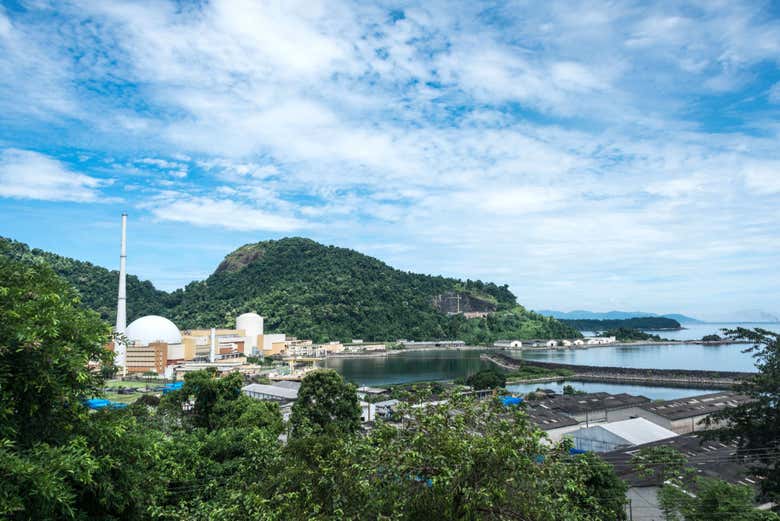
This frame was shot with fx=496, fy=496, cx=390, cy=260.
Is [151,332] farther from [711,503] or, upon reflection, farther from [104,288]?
[104,288]

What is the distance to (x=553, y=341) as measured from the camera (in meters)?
70.1

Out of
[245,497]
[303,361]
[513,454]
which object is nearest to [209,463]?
→ [245,497]

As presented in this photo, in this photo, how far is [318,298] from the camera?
246ft

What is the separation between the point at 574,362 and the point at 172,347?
3772 cm

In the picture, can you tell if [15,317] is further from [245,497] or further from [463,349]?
[463,349]

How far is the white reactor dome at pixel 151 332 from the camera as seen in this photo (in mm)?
37734

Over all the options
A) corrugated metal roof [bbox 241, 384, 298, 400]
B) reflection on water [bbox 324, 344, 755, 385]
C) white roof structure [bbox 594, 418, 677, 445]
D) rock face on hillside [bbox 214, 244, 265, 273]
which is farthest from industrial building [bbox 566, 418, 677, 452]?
rock face on hillside [bbox 214, 244, 265, 273]

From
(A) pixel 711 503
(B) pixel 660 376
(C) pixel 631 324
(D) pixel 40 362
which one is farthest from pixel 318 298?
(C) pixel 631 324

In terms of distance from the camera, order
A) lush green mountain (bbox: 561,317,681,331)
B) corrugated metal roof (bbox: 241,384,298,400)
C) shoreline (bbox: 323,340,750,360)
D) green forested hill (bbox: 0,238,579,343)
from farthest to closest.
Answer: lush green mountain (bbox: 561,317,681,331) → green forested hill (bbox: 0,238,579,343) → shoreline (bbox: 323,340,750,360) → corrugated metal roof (bbox: 241,384,298,400)

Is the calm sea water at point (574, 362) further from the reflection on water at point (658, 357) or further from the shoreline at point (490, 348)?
the shoreline at point (490, 348)

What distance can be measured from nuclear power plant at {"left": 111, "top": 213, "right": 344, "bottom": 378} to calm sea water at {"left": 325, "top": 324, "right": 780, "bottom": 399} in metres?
8.32

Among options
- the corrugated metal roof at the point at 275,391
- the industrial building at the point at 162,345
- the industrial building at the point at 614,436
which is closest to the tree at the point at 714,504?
the industrial building at the point at 614,436

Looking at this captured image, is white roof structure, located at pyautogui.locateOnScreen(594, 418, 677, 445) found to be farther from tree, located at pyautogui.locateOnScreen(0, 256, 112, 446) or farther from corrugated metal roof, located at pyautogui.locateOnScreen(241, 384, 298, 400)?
corrugated metal roof, located at pyautogui.locateOnScreen(241, 384, 298, 400)

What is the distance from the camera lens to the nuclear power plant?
3441cm
